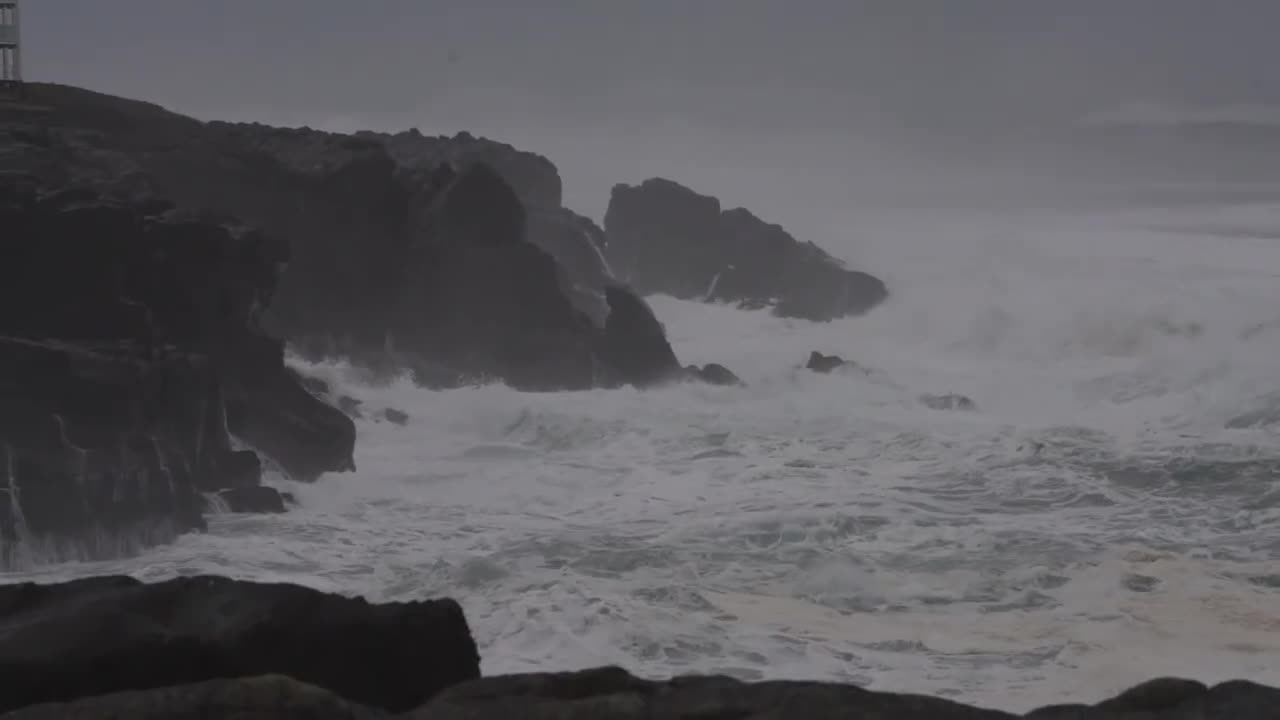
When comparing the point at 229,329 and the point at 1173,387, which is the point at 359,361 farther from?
the point at 1173,387

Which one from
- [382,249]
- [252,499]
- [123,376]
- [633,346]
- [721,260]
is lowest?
[252,499]

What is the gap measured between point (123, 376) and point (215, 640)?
22.6 m

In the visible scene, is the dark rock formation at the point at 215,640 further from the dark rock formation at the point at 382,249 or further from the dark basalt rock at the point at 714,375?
the dark basalt rock at the point at 714,375

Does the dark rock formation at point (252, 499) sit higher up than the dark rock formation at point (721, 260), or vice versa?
the dark rock formation at point (721, 260)

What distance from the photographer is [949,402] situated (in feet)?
170

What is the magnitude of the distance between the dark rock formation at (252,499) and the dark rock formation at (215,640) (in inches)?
886

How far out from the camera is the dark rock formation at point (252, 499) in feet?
98.7

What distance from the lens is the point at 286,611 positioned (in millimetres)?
7664

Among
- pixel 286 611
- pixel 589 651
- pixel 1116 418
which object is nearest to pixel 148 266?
pixel 589 651

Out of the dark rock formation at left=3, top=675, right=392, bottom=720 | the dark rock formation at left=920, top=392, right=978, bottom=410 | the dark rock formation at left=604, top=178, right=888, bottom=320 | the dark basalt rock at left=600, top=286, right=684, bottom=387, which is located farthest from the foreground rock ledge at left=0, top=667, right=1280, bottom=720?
the dark rock formation at left=604, top=178, right=888, bottom=320

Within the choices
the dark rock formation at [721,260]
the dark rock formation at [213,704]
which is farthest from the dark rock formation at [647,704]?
the dark rock formation at [721,260]

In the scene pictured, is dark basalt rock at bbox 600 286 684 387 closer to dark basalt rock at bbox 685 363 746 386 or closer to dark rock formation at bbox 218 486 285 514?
dark basalt rock at bbox 685 363 746 386

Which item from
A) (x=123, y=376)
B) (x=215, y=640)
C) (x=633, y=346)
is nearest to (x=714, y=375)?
(x=633, y=346)

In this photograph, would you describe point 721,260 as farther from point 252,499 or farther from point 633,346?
point 252,499
